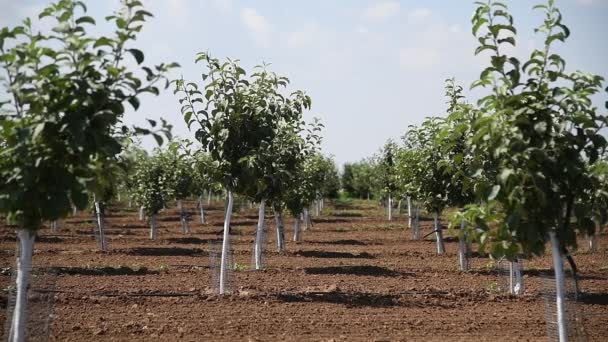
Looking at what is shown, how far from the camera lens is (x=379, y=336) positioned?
853cm

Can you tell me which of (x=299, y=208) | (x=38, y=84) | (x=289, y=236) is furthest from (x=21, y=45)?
(x=289, y=236)

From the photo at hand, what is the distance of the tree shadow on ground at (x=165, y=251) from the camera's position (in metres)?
19.0

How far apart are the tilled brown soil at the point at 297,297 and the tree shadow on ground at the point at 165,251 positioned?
7 centimetres

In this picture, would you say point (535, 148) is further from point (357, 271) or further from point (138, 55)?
point (357, 271)

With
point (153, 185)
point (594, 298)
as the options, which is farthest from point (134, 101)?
point (153, 185)

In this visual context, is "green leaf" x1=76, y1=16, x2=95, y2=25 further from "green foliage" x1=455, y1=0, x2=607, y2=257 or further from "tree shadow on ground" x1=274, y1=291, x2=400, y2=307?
"tree shadow on ground" x1=274, y1=291, x2=400, y2=307

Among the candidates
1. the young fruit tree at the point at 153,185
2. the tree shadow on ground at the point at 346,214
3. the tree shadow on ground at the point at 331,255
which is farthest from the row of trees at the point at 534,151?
the tree shadow on ground at the point at 346,214

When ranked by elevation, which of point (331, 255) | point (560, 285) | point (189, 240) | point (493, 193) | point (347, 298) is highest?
point (493, 193)

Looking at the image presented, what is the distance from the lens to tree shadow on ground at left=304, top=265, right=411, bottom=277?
1464 cm

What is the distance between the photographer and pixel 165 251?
Answer: 19578 mm

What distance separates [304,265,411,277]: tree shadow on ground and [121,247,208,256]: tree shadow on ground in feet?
16.5

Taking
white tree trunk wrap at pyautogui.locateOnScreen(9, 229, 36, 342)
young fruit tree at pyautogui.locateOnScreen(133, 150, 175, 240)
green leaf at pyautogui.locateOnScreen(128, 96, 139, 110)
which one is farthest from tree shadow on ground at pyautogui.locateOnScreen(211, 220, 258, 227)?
green leaf at pyautogui.locateOnScreen(128, 96, 139, 110)

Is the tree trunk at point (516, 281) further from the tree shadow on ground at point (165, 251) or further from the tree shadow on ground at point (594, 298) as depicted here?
the tree shadow on ground at point (165, 251)

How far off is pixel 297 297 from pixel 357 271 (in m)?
4.15
